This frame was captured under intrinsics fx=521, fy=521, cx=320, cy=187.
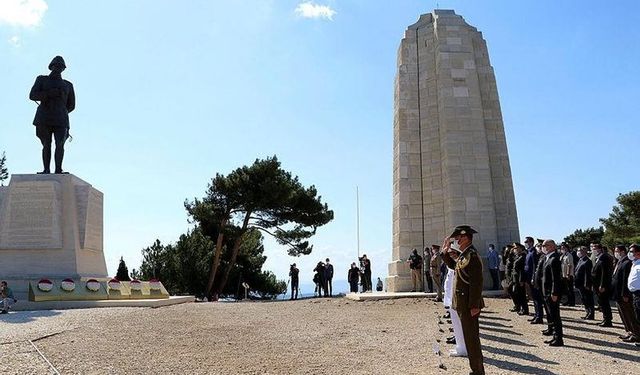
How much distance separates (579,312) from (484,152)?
21.6ft

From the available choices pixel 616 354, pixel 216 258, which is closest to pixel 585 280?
pixel 616 354

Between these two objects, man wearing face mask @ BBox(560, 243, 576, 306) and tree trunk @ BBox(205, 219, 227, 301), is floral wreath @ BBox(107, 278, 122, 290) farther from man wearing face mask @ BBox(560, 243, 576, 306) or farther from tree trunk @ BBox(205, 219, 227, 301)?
tree trunk @ BBox(205, 219, 227, 301)

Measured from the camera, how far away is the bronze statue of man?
48.4ft

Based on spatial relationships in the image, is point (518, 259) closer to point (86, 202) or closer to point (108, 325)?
point (108, 325)

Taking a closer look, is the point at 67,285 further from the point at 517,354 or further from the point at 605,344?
the point at 605,344

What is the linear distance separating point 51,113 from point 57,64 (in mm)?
1473

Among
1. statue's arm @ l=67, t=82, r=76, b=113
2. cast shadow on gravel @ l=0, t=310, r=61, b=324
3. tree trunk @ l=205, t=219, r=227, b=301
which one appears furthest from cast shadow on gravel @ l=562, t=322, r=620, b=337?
tree trunk @ l=205, t=219, r=227, b=301

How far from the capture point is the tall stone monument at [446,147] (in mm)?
16672

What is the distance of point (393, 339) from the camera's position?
7.77 m

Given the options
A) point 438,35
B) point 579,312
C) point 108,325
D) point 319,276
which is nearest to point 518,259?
point 579,312

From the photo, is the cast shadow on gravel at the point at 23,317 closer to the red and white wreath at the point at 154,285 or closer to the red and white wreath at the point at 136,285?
the red and white wreath at the point at 136,285

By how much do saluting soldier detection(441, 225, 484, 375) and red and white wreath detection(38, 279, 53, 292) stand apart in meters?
10.2

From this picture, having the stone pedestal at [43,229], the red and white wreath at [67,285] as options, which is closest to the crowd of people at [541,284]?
the red and white wreath at [67,285]

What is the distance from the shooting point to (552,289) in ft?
25.8
